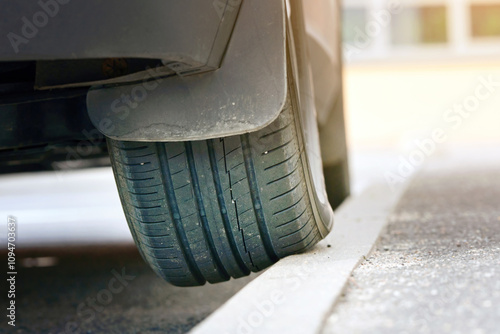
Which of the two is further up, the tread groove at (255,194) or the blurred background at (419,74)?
the tread groove at (255,194)

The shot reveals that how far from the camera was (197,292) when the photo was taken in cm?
272

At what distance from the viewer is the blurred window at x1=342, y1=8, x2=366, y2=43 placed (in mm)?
9852

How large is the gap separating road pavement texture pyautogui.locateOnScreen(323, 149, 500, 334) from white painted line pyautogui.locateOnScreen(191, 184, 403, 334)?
37 mm

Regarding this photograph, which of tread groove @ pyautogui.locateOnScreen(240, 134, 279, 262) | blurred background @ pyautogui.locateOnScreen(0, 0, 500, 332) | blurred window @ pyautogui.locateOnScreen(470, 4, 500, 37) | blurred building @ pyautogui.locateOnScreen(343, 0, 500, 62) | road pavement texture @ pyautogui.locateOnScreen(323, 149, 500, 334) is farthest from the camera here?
blurred window @ pyautogui.locateOnScreen(470, 4, 500, 37)

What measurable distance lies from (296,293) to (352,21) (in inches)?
342

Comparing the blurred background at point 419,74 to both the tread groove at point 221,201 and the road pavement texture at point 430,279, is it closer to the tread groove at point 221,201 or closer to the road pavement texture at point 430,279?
the road pavement texture at point 430,279

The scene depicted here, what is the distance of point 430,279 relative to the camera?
1.71 metres

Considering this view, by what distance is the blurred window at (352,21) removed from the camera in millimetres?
9852

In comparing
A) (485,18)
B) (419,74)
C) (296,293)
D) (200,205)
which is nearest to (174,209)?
(200,205)

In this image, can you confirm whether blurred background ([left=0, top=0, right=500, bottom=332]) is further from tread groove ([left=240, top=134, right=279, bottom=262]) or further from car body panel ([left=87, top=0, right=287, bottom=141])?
car body panel ([left=87, top=0, right=287, bottom=141])

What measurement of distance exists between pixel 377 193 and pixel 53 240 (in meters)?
1.81

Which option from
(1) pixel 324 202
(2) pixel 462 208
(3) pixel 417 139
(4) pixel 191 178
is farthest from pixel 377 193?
(3) pixel 417 139

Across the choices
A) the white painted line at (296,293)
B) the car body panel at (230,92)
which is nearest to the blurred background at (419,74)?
the white painted line at (296,293)

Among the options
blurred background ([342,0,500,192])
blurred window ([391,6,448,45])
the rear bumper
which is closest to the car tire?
the rear bumper
